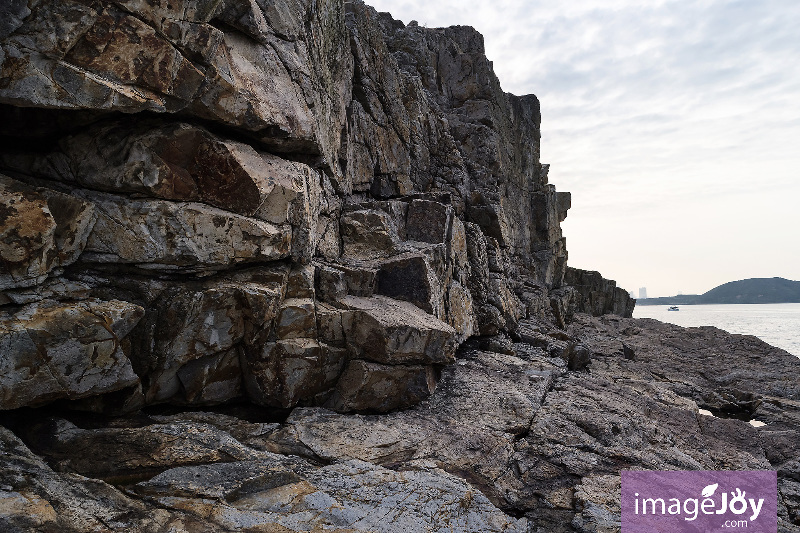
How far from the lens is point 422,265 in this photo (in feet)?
48.5

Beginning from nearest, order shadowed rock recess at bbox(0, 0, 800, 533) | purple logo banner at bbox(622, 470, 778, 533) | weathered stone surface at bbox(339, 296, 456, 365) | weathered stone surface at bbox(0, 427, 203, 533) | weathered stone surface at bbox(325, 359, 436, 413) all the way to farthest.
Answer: weathered stone surface at bbox(0, 427, 203, 533), shadowed rock recess at bbox(0, 0, 800, 533), purple logo banner at bbox(622, 470, 778, 533), weathered stone surface at bbox(325, 359, 436, 413), weathered stone surface at bbox(339, 296, 456, 365)

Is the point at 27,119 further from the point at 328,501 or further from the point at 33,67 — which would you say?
the point at 328,501

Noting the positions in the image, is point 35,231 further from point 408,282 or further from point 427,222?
point 427,222

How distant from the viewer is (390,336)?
11.6 m

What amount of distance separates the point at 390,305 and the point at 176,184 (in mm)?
6871

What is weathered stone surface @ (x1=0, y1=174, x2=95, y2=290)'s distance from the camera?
7344mm

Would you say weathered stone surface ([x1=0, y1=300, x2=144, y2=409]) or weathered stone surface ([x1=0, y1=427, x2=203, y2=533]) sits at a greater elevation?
weathered stone surface ([x1=0, y1=300, x2=144, y2=409])

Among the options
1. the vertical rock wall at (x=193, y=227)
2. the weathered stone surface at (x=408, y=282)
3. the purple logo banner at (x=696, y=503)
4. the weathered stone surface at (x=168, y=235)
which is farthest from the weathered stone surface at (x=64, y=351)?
the purple logo banner at (x=696, y=503)

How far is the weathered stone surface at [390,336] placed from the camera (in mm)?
11602

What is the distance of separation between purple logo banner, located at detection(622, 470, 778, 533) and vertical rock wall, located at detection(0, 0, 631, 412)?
5658 millimetres

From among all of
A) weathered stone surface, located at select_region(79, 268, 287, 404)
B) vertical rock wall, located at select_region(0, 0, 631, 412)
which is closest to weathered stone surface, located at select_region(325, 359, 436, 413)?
vertical rock wall, located at select_region(0, 0, 631, 412)

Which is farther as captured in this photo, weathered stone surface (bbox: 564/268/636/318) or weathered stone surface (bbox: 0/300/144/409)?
weathered stone surface (bbox: 564/268/636/318)

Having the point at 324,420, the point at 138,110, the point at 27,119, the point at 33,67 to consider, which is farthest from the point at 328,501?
the point at 27,119

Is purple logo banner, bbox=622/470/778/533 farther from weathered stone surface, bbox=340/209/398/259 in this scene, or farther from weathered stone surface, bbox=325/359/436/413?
weathered stone surface, bbox=340/209/398/259
